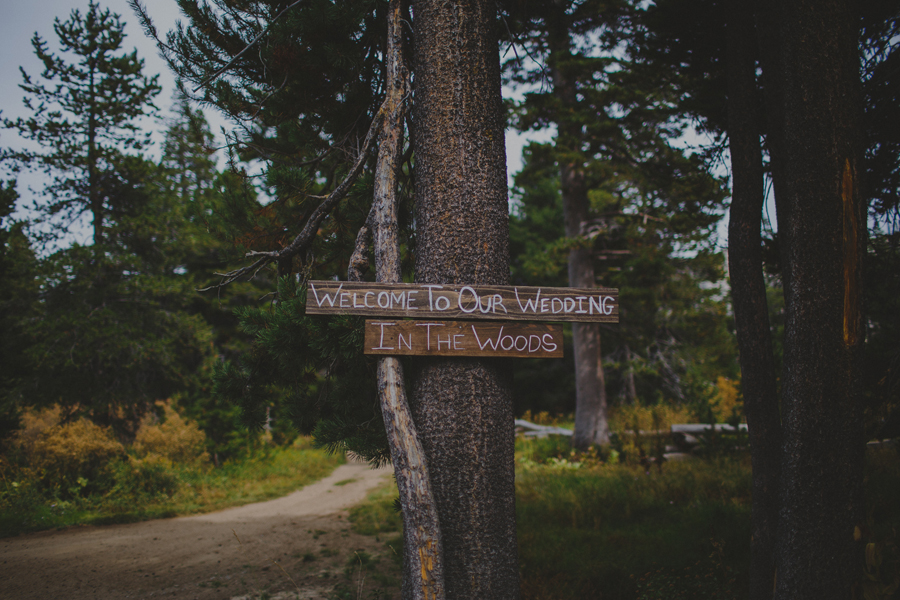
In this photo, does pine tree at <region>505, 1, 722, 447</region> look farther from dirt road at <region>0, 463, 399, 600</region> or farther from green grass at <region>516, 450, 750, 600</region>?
dirt road at <region>0, 463, 399, 600</region>

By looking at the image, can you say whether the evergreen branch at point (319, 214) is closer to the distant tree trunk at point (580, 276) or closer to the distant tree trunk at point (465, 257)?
the distant tree trunk at point (465, 257)

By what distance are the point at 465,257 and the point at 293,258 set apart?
1.75 m

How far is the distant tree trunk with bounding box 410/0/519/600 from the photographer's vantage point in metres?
2.72

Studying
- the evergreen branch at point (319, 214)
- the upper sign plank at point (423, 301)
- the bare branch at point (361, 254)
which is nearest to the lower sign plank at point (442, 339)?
the upper sign plank at point (423, 301)

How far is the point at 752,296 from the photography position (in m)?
3.98

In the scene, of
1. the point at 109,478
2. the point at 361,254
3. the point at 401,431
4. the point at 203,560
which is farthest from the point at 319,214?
the point at 109,478

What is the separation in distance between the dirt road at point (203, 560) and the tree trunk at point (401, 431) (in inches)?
81.6

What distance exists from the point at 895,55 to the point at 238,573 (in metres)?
7.93

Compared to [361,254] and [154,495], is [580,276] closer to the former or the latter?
[361,254]

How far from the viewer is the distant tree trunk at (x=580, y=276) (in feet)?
36.5

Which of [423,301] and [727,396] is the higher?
[423,301]

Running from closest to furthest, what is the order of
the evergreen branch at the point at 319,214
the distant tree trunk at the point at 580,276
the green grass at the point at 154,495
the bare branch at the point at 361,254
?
the bare branch at the point at 361,254
the evergreen branch at the point at 319,214
the green grass at the point at 154,495
the distant tree trunk at the point at 580,276

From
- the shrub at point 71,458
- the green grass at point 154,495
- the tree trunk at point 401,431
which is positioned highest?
the tree trunk at point 401,431

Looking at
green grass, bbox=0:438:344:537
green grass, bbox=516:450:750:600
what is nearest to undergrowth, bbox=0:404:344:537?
green grass, bbox=0:438:344:537
